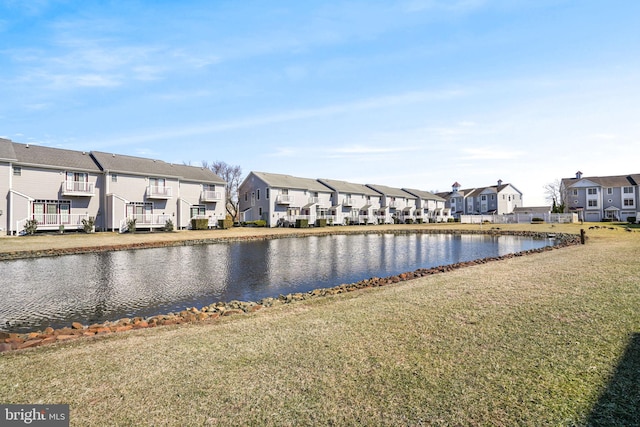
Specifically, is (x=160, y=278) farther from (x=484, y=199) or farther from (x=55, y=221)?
(x=484, y=199)

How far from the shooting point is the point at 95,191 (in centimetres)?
3194

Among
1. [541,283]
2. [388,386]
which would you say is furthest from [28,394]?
[541,283]

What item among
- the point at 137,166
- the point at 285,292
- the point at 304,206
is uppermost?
the point at 137,166

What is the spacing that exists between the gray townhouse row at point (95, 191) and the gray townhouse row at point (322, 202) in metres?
7.57

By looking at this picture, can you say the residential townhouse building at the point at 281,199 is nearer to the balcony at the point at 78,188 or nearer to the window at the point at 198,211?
the window at the point at 198,211

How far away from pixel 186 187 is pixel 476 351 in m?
38.9

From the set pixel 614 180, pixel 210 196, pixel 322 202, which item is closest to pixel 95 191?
pixel 210 196

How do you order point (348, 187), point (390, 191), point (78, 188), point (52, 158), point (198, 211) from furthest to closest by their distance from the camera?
point (390, 191) < point (348, 187) < point (198, 211) < point (78, 188) < point (52, 158)

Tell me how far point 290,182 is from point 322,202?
624cm

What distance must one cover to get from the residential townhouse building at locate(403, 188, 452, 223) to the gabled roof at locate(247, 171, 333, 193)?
23465 millimetres

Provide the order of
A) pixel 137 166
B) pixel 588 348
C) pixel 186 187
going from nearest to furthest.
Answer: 1. pixel 588 348
2. pixel 137 166
3. pixel 186 187

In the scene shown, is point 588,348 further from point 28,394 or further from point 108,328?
point 108,328

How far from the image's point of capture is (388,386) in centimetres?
403

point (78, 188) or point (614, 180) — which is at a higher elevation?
point (614, 180)
